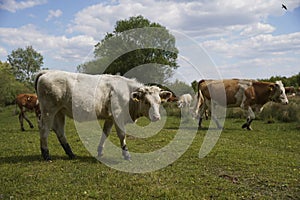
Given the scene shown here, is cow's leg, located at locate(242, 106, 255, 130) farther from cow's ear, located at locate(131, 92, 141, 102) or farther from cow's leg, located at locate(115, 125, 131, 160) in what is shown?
cow's leg, located at locate(115, 125, 131, 160)

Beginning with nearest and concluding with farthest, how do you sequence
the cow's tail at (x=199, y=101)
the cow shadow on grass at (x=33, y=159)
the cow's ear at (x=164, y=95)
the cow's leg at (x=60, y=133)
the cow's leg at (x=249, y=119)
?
the cow shadow on grass at (x=33, y=159), the cow's leg at (x=60, y=133), the cow's ear at (x=164, y=95), the cow's leg at (x=249, y=119), the cow's tail at (x=199, y=101)

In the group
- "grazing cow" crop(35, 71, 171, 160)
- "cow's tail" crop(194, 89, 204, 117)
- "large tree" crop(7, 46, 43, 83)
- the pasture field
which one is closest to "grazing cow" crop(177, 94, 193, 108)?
"cow's tail" crop(194, 89, 204, 117)

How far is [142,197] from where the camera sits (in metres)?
5.64

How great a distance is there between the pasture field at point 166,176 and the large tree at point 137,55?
629 cm

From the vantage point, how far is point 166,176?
6941 mm

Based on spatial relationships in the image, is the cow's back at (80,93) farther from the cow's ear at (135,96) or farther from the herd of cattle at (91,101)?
the cow's ear at (135,96)

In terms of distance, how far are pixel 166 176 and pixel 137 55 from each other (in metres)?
17.6

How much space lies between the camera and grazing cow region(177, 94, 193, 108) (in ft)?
78.8

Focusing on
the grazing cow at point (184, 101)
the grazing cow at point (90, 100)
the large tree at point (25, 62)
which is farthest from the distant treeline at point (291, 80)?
the large tree at point (25, 62)

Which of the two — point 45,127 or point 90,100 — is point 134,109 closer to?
point 90,100

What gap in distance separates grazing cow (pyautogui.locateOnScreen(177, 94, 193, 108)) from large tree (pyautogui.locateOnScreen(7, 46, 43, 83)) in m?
59.8

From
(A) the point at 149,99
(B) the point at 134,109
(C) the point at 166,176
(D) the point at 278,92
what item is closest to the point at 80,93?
(B) the point at 134,109

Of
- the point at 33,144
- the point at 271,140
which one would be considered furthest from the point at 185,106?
the point at 33,144

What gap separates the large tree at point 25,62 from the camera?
75.8m
